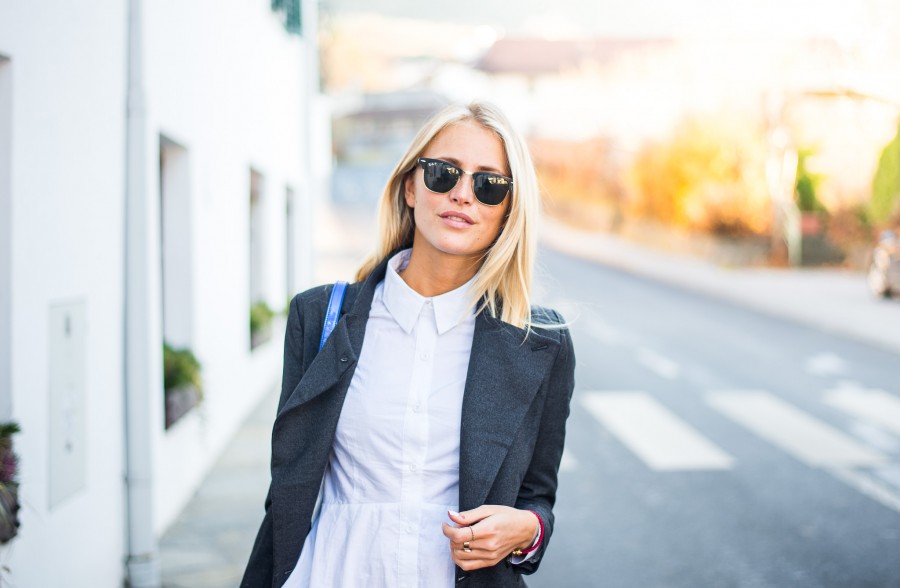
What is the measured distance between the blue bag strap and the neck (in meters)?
0.16

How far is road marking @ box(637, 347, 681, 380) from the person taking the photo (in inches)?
441

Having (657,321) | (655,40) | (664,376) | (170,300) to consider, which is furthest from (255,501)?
(655,40)

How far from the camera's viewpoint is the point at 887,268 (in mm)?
18047

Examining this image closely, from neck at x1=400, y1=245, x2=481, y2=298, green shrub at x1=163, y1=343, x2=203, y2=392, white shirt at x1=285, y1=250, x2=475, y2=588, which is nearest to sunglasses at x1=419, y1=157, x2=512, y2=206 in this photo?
neck at x1=400, y1=245, x2=481, y2=298

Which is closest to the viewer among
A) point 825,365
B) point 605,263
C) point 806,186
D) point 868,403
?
point 868,403

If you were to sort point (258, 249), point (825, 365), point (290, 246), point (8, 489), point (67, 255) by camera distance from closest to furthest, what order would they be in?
1. point (8, 489)
2. point (67, 255)
3. point (258, 249)
4. point (825, 365)
5. point (290, 246)

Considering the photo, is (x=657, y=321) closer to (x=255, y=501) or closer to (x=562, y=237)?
(x=255, y=501)

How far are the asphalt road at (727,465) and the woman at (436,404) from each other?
0.22 metres

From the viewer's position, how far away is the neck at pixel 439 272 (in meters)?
2.32

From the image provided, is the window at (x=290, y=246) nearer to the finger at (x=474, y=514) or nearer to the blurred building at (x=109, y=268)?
the blurred building at (x=109, y=268)

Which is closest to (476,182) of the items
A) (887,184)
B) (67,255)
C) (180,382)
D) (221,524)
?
(67,255)

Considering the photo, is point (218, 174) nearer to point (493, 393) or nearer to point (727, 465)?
point (727, 465)

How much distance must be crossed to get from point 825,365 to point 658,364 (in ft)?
6.49

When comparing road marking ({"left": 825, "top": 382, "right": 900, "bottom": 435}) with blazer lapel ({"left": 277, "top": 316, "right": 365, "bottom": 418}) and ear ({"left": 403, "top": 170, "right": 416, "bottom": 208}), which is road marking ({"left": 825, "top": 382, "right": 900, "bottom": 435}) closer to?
ear ({"left": 403, "top": 170, "right": 416, "bottom": 208})
